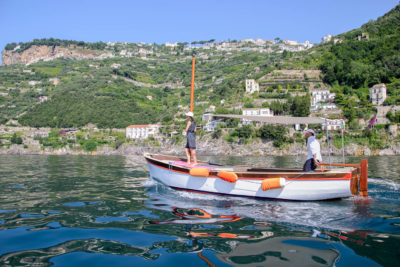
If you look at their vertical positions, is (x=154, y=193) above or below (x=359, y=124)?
below

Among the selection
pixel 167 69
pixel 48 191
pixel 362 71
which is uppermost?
pixel 167 69

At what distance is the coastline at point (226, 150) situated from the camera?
53172mm

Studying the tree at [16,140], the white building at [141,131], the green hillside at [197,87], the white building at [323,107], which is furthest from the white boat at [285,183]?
the tree at [16,140]

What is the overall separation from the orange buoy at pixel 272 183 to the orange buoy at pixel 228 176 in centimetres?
82

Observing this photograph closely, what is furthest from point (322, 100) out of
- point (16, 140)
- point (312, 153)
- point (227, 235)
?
point (16, 140)

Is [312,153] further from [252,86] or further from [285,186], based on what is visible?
[252,86]

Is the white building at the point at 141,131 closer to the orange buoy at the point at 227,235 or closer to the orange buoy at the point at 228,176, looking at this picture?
the orange buoy at the point at 228,176

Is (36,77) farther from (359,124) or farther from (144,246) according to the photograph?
(144,246)

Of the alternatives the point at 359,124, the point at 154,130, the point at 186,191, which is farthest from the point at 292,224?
the point at 154,130

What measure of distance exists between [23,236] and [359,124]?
66.9 meters

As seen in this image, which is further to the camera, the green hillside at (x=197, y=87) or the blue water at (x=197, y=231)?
the green hillside at (x=197, y=87)

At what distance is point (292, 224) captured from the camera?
5500 millimetres

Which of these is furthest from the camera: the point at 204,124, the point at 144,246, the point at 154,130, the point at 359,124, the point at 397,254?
the point at 154,130

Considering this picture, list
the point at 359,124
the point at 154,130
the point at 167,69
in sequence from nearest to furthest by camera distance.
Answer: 1. the point at 359,124
2. the point at 154,130
3. the point at 167,69
